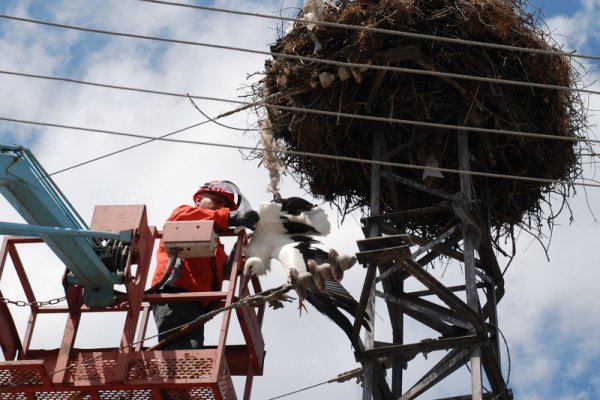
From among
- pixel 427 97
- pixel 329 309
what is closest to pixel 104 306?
pixel 329 309

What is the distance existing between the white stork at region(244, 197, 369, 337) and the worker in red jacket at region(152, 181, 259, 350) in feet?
0.57

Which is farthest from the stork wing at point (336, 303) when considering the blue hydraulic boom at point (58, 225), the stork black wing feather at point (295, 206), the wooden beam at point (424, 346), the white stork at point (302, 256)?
the blue hydraulic boom at point (58, 225)

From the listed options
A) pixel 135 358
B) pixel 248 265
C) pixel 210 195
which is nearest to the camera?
pixel 135 358

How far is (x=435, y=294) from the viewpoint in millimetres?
10422

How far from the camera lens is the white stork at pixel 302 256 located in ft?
32.5

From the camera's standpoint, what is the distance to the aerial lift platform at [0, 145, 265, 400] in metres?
9.70

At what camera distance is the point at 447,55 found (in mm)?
11391

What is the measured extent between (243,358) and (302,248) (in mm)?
942

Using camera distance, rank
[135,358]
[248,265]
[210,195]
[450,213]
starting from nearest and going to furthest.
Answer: [135,358], [248,265], [210,195], [450,213]

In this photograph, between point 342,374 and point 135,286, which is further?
point 342,374

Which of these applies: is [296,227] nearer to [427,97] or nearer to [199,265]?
[199,265]

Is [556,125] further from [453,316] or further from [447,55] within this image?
[453,316]

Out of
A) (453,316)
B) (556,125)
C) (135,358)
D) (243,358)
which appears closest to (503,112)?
(556,125)

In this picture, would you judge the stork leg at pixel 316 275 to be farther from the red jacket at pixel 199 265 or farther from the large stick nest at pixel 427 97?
the large stick nest at pixel 427 97
